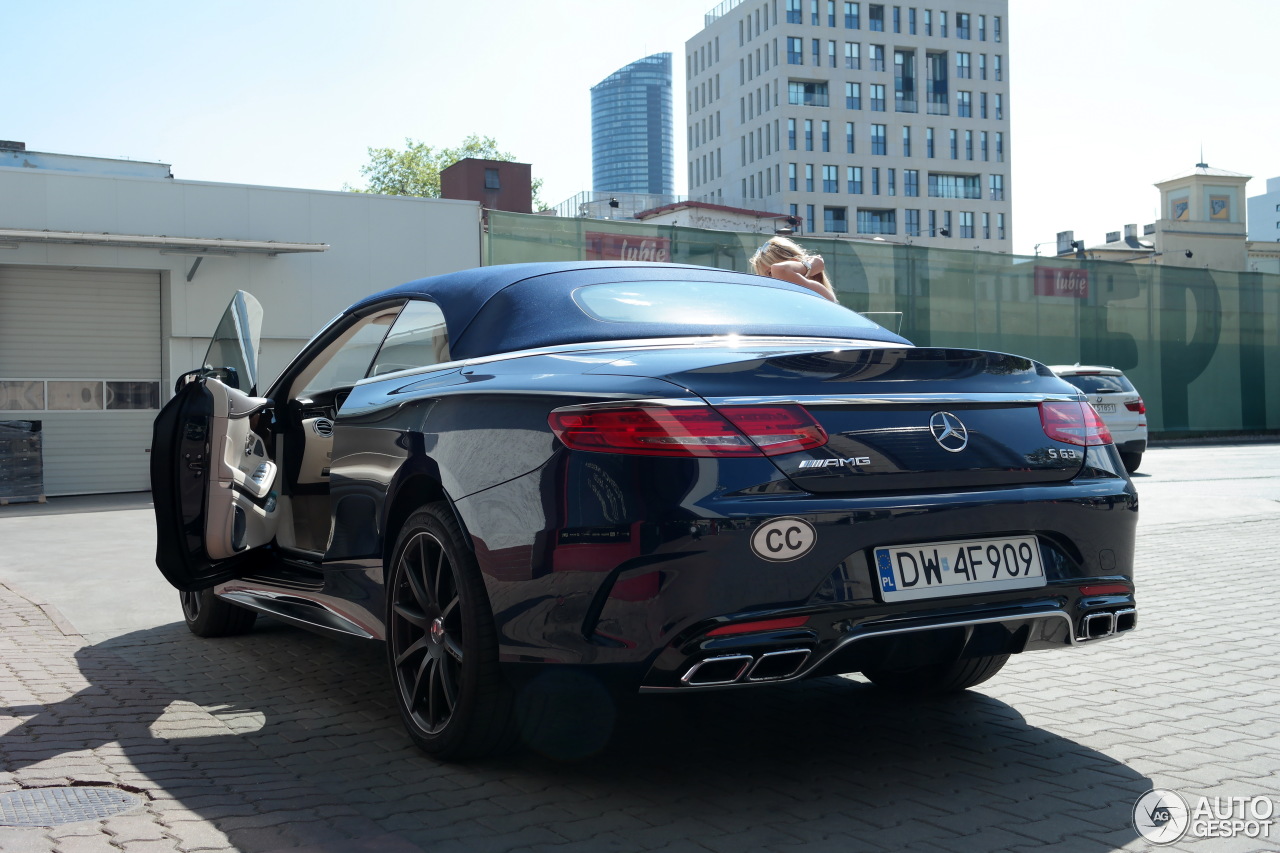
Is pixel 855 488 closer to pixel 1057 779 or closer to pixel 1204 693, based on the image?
pixel 1057 779

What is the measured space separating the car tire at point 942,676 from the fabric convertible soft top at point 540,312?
119cm

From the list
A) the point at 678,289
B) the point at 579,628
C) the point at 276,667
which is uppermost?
the point at 678,289

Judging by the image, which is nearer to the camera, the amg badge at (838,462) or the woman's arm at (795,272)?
the amg badge at (838,462)

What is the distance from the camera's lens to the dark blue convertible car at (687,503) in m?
2.96

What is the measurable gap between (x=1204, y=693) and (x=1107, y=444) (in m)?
1.40

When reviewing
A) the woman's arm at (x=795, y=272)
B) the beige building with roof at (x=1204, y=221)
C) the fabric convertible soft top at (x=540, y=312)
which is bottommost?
the fabric convertible soft top at (x=540, y=312)

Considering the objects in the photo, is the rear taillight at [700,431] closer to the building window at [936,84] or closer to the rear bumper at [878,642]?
the rear bumper at [878,642]

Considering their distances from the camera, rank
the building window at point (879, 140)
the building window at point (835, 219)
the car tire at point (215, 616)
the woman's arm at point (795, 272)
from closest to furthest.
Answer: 1. the car tire at point (215, 616)
2. the woman's arm at point (795, 272)
3. the building window at point (835, 219)
4. the building window at point (879, 140)

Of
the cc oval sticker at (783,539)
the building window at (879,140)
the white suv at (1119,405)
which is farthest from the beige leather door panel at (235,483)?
the building window at (879,140)

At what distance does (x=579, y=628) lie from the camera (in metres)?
3.06

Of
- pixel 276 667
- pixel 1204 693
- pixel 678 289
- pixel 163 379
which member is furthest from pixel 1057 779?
pixel 163 379

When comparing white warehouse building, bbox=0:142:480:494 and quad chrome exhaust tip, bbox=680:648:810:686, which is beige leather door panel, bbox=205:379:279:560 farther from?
white warehouse building, bbox=0:142:480:494

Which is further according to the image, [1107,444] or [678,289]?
[678,289]

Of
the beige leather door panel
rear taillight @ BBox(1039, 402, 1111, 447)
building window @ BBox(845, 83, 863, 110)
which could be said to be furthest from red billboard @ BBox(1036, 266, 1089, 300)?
building window @ BBox(845, 83, 863, 110)
